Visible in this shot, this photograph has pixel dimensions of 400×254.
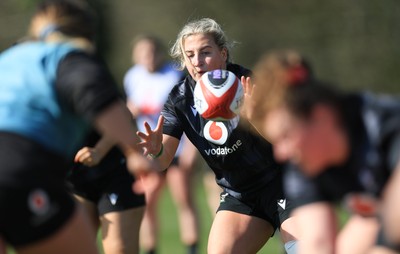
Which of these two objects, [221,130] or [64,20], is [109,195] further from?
[64,20]

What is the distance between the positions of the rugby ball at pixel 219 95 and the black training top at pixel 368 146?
1.81m

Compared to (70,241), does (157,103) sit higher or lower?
lower

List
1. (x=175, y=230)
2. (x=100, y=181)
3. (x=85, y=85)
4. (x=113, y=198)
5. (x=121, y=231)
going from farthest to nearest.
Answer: (x=175, y=230)
(x=100, y=181)
(x=113, y=198)
(x=121, y=231)
(x=85, y=85)

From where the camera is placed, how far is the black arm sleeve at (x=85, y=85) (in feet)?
13.3

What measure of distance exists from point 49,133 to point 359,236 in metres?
1.44

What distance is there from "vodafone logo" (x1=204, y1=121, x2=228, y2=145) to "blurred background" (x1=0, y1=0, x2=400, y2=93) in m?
13.8

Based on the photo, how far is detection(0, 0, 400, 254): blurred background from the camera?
2044 centimetres

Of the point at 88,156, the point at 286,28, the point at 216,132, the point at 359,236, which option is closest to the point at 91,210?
the point at 88,156

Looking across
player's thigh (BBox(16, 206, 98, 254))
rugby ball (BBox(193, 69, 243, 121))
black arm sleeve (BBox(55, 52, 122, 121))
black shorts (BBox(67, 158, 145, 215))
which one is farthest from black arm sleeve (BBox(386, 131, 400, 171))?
black shorts (BBox(67, 158, 145, 215))

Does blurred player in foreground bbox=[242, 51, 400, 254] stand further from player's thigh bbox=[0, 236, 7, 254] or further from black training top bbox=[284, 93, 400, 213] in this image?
player's thigh bbox=[0, 236, 7, 254]

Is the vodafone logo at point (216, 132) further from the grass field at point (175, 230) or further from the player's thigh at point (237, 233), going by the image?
the grass field at point (175, 230)

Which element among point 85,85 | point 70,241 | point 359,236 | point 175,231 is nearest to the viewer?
point 85,85

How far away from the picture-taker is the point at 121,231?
6410 mm

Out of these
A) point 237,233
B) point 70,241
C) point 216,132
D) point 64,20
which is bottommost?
point 237,233
